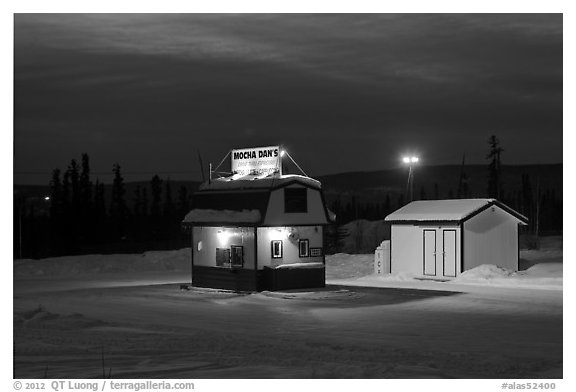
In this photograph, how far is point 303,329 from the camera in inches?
821

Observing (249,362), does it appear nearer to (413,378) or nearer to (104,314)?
(413,378)

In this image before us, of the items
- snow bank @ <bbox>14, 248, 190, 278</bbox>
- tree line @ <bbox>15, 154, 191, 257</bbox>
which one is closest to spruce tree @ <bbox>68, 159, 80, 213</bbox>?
tree line @ <bbox>15, 154, 191, 257</bbox>

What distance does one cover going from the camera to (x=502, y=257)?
121 feet

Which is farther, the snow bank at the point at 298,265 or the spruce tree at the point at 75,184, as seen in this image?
the spruce tree at the point at 75,184

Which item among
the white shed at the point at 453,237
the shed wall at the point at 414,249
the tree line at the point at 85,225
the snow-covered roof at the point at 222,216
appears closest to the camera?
the snow-covered roof at the point at 222,216

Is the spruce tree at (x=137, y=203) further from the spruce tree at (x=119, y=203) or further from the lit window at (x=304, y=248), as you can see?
the lit window at (x=304, y=248)

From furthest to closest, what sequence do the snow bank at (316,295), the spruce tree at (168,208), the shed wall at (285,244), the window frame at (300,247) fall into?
1. the spruce tree at (168,208)
2. the window frame at (300,247)
3. the shed wall at (285,244)
4. the snow bank at (316,295)

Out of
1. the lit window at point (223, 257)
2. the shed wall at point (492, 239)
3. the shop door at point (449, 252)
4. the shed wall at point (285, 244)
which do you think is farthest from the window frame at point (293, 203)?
the shed wall at point (492, 239)

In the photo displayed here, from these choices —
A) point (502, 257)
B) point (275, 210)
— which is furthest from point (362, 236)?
point (275, 210)

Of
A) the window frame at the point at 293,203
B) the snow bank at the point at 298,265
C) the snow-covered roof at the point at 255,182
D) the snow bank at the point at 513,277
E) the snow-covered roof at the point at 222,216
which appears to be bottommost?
the snow bank at the point at 513,277

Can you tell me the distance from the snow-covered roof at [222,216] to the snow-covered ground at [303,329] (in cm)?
253

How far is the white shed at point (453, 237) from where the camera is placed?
3559 centimetres

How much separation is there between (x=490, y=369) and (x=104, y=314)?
12.1 metres

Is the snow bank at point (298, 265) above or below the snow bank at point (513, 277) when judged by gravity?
above
